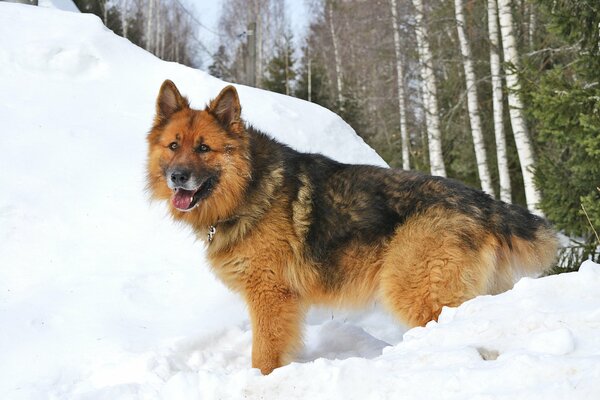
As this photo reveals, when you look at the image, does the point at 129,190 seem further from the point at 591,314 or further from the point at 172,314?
the point at 591,314

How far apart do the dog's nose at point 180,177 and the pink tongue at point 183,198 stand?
0.15m

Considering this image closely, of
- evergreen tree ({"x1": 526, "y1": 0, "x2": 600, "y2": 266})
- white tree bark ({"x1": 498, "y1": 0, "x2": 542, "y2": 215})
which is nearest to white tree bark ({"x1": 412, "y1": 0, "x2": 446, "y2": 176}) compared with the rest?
white tree bark ({"x1": 498, "y1": 0, "x2": 542, "y2": 215})

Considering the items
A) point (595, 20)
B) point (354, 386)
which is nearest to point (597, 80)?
point (595, 20)

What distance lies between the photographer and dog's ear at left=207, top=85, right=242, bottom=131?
4375 mm

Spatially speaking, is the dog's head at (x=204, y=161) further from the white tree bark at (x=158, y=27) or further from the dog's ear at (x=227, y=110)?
the white tree bark at (x=158, y=27)

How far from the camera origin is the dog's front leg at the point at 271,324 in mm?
4078

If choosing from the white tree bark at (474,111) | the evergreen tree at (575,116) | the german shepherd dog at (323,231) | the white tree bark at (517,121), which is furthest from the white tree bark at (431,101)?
the german shepherd dog at (323,231)

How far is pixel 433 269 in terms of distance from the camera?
12.7 ft

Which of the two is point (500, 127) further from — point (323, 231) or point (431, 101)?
point (323, 231)

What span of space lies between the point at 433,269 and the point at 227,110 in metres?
2.13

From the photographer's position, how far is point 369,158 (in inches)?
357

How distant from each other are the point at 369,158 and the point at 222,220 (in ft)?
17.0

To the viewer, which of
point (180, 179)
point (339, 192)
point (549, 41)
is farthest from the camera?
point (549, 41)

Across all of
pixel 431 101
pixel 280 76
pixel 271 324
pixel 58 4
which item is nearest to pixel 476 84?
pixel 431 101
